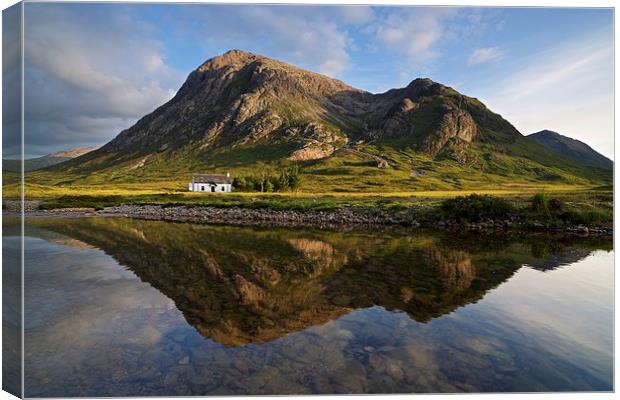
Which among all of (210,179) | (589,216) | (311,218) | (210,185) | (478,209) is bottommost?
(311,218)

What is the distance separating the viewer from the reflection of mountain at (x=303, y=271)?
Answer: 11.7m

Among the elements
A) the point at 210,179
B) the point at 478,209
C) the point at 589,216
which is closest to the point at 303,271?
the point at 478,209

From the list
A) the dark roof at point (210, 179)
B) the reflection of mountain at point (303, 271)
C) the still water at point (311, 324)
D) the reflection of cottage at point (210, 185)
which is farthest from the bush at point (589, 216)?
the dark roof at point (210, 179)

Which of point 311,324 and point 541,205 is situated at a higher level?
point 541,205

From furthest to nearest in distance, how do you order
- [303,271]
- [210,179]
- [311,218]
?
[210,179], [311,218], [303,271]

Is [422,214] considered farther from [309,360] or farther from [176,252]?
[309,360]

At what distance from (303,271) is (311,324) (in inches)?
277

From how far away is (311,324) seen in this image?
10.8 metres

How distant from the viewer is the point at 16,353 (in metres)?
7.36

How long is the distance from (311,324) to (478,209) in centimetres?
3463

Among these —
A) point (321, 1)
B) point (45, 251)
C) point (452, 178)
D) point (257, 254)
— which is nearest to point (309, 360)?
point (321, 1)

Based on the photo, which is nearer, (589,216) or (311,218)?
(589,216)

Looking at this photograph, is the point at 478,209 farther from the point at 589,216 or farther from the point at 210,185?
the point at 210,185

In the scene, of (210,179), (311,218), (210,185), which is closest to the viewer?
(311,218)
